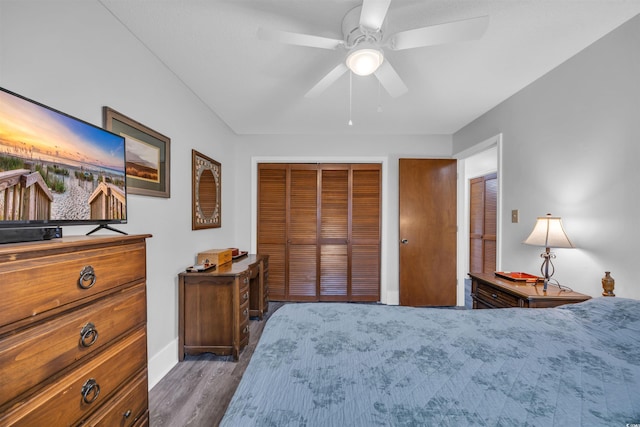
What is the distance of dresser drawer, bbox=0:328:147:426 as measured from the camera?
2.48ft

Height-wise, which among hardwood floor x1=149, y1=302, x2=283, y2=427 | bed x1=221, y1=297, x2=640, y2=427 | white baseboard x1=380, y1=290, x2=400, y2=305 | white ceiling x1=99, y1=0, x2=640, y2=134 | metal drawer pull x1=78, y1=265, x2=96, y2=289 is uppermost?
white ceiling x1=99, y1=0, x2=640, y2=134

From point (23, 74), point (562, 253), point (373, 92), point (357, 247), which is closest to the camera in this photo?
point (23, 74)

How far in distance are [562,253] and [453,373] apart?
1804mm

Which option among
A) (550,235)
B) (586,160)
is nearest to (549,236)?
(550,235)

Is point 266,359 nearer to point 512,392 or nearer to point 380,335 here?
point 380,335

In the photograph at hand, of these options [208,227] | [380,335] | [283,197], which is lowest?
[380,335]

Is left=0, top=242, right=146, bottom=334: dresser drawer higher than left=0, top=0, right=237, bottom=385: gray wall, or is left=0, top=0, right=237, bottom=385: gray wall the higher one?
left=0, top=0, right=237, bottom=385: gray wall

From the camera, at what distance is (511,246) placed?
8.38 feet

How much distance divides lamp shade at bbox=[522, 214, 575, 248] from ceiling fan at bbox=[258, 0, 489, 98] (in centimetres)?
144

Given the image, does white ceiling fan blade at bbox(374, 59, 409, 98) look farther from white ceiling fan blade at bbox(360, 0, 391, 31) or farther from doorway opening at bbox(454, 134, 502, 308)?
doorway opening at bbox(454, 134, 502, 308)

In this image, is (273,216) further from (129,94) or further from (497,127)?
(497,127)

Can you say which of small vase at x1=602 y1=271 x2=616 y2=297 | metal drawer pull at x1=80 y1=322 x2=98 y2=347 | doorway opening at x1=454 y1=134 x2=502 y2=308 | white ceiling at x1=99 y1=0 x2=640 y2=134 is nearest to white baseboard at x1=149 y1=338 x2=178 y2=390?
metal drawer pull at x1=80 y1=322 x2=98 y2=347

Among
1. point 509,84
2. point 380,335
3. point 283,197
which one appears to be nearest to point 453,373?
point 380,335

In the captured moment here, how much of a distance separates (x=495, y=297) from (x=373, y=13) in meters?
2.17
